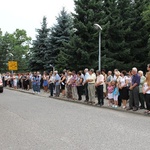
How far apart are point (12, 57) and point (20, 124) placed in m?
67.6

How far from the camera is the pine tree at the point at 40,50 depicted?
140ft

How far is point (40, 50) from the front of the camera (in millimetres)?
43219

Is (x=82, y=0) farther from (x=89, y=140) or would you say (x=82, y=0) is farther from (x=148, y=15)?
(x=89, y=140)

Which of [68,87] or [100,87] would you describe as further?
[68,87]

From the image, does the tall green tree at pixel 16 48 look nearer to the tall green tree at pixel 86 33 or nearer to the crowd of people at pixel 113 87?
the tall green tree at pixel 86 33

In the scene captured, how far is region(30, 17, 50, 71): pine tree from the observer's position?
1675 inches

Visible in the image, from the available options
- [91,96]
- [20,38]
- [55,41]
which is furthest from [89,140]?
[20,38]

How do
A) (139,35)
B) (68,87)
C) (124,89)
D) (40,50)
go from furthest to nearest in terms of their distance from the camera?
(40,50)
(139,35)
(68,87)
(124,89)

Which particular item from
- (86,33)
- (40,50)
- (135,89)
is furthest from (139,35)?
(135,89)

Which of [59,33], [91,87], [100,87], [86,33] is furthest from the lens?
[59,33]

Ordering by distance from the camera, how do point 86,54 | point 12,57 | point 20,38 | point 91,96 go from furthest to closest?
point 20,38, point 12,57, point 86,54, point 91,96

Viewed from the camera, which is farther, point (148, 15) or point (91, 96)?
point (148, 15)

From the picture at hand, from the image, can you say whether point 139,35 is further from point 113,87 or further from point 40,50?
point 113,87

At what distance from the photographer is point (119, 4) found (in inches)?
1550
